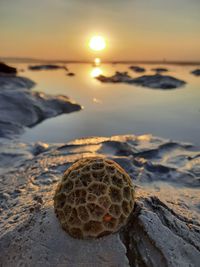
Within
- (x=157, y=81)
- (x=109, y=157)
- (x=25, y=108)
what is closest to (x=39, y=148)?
(x=109, y=157)

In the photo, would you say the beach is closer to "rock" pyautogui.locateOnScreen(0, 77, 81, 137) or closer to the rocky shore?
"rock" pyautogui.locateOnScreen(0, 77, 81, 137)

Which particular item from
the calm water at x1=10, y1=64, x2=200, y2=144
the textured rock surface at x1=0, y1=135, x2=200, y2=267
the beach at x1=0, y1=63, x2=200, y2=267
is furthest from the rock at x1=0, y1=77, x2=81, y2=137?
the textured rock surface at x1=0, y1=135, x2=200, y2=267

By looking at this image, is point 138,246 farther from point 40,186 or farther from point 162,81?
point 162,81

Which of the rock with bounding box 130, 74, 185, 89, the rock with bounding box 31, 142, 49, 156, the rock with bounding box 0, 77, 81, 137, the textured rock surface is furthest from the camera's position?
the rock with bounding box 130, 74, 185, 89

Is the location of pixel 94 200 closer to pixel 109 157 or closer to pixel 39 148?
pixel 109 157

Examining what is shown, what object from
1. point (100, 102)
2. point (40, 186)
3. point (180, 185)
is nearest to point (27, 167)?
point (40, 186)
